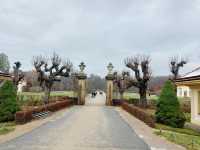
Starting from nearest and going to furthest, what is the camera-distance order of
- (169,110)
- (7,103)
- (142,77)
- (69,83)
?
(169,110) < (7,103) < (142,77) < (69,83)

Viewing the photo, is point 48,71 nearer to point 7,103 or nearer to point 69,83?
point 7,103

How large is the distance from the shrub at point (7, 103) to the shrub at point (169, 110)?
9.68 m

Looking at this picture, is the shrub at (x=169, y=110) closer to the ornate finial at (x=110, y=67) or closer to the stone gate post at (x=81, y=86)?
the ornate finial at (x=110, y=67)

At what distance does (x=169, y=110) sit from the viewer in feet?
62.4

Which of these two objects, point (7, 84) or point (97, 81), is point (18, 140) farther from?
point (97, 81)

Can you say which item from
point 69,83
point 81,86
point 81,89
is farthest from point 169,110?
point 69,83

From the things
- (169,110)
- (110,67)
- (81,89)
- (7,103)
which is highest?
(110,67)

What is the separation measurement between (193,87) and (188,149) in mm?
11256

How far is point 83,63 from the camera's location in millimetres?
42906

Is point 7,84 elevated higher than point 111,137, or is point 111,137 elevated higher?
point 7,84

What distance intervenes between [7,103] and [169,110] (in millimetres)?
10670

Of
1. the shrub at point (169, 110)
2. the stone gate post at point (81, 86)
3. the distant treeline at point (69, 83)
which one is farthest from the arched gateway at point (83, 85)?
the distant treeline at point (69, 83)

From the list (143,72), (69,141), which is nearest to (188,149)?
(69,141)

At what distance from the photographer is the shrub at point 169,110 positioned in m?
18.8
